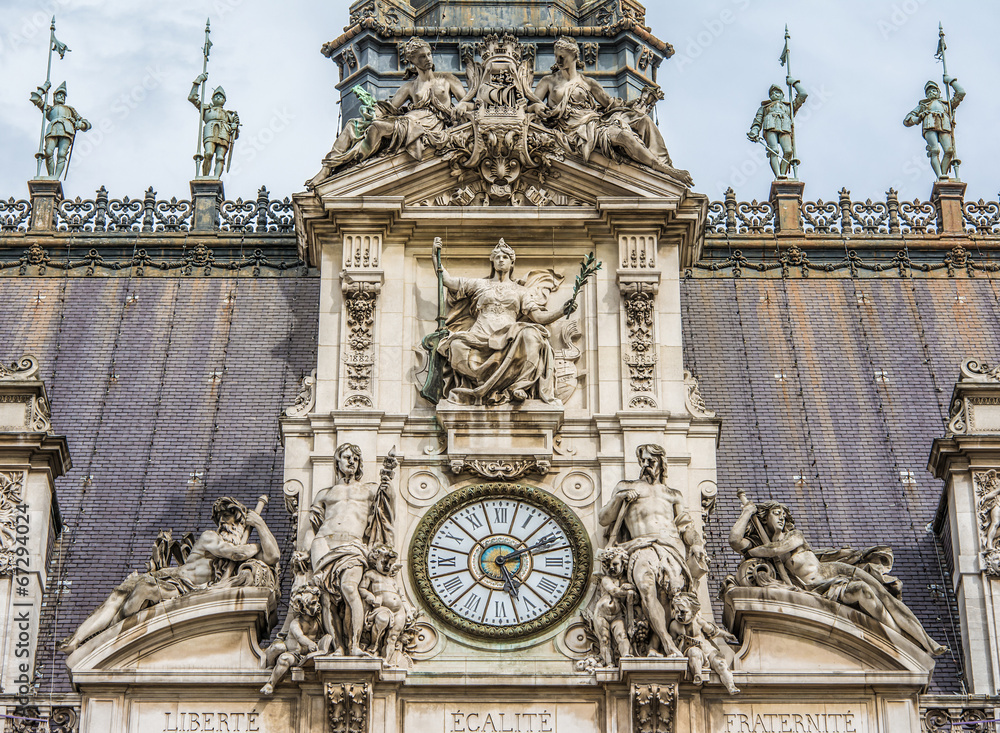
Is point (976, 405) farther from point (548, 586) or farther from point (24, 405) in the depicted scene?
point (24, 405)

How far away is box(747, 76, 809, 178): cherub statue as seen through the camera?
4847 cm

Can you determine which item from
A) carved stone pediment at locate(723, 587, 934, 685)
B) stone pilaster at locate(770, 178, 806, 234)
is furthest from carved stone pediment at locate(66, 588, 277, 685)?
stone pilaster at locate(770, 178, 806, 234)

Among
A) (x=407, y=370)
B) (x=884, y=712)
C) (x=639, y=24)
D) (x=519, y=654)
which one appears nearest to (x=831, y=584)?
(x=884, y=712)

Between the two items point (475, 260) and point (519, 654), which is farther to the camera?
point (475, 260)

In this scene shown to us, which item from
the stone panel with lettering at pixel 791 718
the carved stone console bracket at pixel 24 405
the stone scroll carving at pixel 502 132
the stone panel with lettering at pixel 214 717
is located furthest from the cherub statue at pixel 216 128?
the stone panel with lettering at pixel 791 718

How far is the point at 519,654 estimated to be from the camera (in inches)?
1417

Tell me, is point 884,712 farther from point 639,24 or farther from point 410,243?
point 639,24

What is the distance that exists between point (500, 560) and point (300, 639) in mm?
3280

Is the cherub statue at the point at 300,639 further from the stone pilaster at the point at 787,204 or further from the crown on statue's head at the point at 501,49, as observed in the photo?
the stone pilaster at the point at 787,204

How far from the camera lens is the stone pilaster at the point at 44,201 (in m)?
46.4

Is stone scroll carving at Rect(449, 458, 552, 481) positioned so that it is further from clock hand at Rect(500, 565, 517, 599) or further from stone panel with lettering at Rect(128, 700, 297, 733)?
stone panel with lettering at Rect(128, 700, 297, 733)

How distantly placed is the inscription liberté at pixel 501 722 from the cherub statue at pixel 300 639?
81.5 inches

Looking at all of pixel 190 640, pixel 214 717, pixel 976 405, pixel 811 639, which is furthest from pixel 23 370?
pixel 976 405

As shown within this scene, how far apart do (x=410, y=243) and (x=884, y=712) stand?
403 inches
